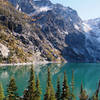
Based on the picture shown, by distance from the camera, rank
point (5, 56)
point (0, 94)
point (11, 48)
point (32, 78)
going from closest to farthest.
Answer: point (0, 94), point (32, 78), point (5, 56), point (11, 48)

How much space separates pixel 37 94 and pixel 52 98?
4959 millimetres

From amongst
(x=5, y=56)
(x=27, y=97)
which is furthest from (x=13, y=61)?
(x=27, y=97)

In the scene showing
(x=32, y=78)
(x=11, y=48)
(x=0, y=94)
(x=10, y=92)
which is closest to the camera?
(x=0, y=94)

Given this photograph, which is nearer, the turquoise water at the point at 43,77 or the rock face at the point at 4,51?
the turquoise water at the point at 43,77

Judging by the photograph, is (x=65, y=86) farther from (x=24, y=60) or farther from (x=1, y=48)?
(x=24, y=60)

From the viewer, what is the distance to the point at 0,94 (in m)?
24.4

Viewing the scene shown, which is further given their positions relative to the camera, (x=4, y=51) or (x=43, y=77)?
(x=4, y=51)

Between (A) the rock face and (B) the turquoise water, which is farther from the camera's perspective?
(A) the rock face

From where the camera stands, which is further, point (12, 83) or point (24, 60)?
point (24, 60)

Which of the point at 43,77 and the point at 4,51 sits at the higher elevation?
the point at 4,51

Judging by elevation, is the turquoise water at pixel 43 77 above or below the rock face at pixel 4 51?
below

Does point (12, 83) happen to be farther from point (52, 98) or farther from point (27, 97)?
point (52, 98)

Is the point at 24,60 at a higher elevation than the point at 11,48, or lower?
lower

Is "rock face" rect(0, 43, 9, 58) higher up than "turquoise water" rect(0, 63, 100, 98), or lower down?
higher up
